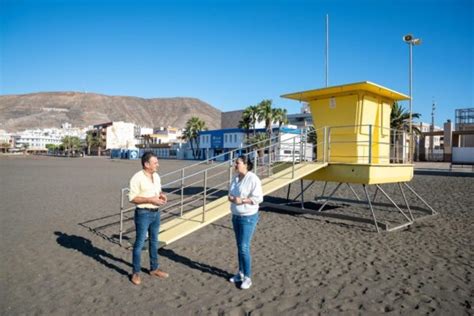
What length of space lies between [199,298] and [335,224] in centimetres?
599

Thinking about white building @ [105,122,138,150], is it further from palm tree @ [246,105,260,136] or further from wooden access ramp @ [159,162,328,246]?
wooden access ramp @ [159,162,328,246]

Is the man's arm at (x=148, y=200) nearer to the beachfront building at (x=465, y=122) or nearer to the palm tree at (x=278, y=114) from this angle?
the palm tree at (x=278, y=114)

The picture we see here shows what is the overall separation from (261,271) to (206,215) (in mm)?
1923

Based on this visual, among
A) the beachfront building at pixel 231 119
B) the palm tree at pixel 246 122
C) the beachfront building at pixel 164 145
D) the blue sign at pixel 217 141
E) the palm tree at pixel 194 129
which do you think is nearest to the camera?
the palm tree at pixel 246 122

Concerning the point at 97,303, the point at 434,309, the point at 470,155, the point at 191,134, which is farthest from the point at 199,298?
the point at 191,134

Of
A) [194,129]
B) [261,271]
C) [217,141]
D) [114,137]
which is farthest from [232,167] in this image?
[114,137]

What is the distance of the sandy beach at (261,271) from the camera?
4449 millimetres

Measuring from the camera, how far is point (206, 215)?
7.13 meters

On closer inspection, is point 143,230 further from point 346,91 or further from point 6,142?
point 6,142

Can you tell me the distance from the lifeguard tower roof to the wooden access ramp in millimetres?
2253

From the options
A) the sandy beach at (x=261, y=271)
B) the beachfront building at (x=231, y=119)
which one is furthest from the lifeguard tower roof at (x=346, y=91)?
the beachfront building at (x=231, y=119)

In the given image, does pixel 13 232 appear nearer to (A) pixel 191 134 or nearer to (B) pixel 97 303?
(B) pixel 97 303

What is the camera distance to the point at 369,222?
28.9 ft

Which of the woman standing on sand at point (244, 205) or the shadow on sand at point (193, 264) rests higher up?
the woman standing on sand at point (244, 205)
